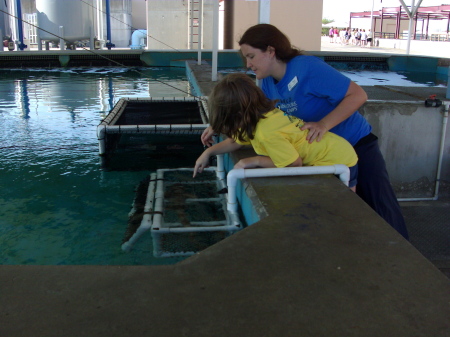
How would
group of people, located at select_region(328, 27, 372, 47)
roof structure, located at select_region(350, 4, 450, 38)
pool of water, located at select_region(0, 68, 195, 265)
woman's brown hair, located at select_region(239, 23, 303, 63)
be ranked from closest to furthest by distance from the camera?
woman's brown hair, located at select_region(239, 23, 303, 63) → pool of water, located at select_region(0, 68, 195, 265) → roof structure, located at select_region(350, 4, 450, 38) → group of people, located at select_region(328, 27, 372, 47)

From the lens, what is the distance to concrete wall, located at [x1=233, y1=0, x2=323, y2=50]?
18.5 m

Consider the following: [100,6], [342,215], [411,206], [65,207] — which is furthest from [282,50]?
[100,6]

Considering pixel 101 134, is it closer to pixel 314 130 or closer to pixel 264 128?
pixel 264 128

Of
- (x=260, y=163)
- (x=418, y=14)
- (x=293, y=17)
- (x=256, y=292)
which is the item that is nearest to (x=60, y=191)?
(x=260, y=163)

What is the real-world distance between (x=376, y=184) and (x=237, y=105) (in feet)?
2.91

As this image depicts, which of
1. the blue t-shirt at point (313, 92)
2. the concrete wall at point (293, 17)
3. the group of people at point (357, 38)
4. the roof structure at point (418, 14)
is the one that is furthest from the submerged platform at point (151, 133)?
the group of people at point (357, 38)

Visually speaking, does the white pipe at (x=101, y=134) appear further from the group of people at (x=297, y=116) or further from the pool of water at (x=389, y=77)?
the pool of water at (x=389, y=77)

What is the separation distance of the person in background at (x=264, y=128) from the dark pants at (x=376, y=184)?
4.9 inches

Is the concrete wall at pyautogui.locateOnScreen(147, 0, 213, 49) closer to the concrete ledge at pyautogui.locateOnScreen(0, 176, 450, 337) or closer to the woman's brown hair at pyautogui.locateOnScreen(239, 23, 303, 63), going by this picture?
the woman's brown hair at pyautogui.locateOnScreen(239, 23, 303, 63)

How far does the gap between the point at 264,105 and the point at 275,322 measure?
49.3 inches

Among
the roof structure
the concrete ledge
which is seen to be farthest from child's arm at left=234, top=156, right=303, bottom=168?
the roof structure

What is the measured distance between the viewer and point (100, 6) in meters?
21.5

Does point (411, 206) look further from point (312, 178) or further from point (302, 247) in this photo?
point (302, 247)

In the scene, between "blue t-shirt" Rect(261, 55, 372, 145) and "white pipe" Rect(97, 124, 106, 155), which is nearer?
"blue t-shirt" Rect(261, 55, 372, 145)
